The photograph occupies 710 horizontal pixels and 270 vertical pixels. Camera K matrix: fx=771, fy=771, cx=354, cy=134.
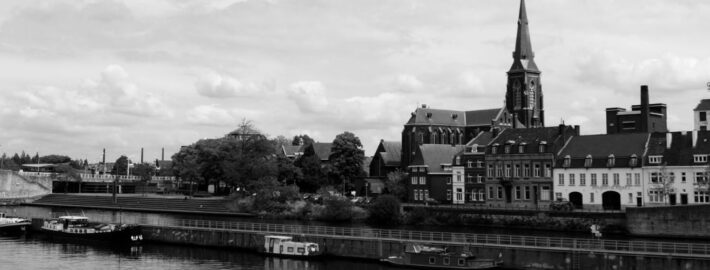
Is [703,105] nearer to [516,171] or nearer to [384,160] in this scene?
[516,171]

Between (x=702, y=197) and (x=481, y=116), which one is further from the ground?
(x=481, y=116)

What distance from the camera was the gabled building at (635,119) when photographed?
378ft

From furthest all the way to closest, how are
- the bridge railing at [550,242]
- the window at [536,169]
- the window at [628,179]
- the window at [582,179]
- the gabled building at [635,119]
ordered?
1. the gabled building at [635,119]
2. the window at [536,169]
3. the window at [582,179]
4. the window at [628,179]
5. the bridge railing at [550,242]

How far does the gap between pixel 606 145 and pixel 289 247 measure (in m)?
49.0

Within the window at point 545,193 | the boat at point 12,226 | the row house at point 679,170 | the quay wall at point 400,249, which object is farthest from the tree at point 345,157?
the quay wall at point 400,249

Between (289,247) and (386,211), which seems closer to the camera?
(289,247)

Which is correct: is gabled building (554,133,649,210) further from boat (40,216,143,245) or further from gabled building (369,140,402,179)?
boat (40,216,143,245)

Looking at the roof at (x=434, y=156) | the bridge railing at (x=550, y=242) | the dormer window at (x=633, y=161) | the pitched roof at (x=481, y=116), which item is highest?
the pitched roof at (x=481, y=116)

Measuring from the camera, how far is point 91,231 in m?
73.6

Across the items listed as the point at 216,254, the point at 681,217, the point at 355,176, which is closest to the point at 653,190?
the point at 681,217

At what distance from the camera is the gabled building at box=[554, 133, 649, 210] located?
8775 cm

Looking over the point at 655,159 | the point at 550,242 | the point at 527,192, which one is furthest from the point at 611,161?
the point at 550,242

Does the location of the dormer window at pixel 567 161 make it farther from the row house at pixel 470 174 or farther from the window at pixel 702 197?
the window at pixel 702 197

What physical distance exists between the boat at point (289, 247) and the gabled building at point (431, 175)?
5122 cm
